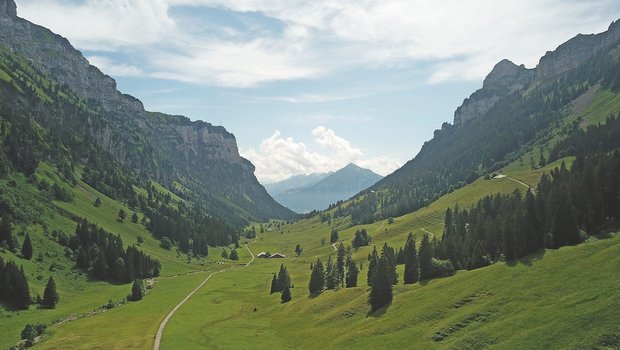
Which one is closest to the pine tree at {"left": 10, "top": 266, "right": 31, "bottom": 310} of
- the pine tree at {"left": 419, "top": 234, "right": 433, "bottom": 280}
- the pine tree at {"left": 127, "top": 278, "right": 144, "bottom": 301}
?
the pine tree at {"left": 127, "top": 278, "right": 144, "bottom": 301}

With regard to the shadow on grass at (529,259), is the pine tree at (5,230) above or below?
above

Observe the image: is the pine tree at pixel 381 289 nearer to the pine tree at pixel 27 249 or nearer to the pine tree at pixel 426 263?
the pine tree at pixel 426 263

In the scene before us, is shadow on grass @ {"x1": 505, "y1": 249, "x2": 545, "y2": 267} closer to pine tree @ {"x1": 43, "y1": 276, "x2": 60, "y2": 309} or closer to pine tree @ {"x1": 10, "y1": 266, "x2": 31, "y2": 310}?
pine tree @ {"x1": 43, "y1": 276, "x2": 60, "y2": 309}

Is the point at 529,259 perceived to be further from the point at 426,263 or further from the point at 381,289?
the point at 381,289

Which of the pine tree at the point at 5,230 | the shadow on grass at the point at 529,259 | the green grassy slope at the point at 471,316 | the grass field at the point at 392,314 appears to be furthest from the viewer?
the pine tree at the point at 5,230

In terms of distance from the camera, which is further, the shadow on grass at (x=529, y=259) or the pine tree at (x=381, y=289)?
the pine tree at (x=381, y=289)

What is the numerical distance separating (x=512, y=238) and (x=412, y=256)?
77.7ft

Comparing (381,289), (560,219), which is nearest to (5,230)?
(381,289)

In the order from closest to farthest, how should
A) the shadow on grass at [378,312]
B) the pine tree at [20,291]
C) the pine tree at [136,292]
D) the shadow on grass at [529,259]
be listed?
1. the shadow on grass at [529,259]
2. the shadow on grass at [378,312]
3. the pine tree at [20,291]
4. the pine tree at [136,292]

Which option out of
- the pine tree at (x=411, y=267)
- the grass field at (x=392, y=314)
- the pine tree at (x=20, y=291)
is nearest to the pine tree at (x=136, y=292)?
the grass field at (x=392, y=314)

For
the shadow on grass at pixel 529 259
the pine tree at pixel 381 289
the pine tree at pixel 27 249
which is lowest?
the pine tree at pixel 381 289

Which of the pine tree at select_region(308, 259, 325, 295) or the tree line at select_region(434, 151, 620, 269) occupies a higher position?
the tree line at select_region(434, 151, 620, 269)

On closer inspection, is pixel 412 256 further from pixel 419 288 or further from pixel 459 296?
pixel 459 296

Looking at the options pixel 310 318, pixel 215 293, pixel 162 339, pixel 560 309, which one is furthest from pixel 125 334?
pixel 560 309
